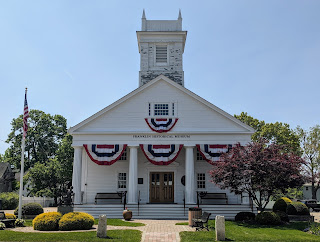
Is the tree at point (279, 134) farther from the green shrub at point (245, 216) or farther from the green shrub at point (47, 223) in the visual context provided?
the green shrub at point (47, 223)

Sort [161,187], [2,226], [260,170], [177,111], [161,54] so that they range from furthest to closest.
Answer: [161,54] < [161,187] < [177,111] < [260,170] < [2,226]

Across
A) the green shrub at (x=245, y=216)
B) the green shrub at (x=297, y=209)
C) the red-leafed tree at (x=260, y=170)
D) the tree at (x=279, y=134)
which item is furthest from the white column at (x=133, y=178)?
the tree at (x=279, y=134)

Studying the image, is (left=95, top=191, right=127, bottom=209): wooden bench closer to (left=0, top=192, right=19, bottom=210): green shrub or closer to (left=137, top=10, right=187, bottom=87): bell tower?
(left=137, top=10, right=187, bottom=87): bell tower

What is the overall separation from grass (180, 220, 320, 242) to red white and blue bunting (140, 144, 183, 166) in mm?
7496

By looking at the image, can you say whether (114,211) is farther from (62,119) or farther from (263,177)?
(62,119)

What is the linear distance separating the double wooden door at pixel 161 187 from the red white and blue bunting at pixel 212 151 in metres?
3.74

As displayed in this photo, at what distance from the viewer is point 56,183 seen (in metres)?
38.3

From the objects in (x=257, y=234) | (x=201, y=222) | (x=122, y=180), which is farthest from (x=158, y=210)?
(x=257, y=234)

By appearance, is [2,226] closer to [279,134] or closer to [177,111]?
[177,111]

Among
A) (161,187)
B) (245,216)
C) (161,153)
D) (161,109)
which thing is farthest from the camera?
(161,187)

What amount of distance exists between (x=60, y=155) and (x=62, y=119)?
11.2 meters

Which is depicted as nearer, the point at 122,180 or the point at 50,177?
the point at 122,180

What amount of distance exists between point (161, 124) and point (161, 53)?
10.2 m

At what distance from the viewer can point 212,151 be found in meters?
23.9
